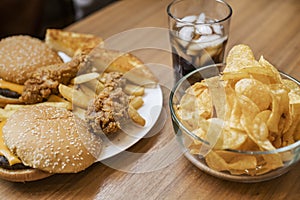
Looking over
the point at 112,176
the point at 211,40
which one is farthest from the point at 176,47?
the point at 112,176

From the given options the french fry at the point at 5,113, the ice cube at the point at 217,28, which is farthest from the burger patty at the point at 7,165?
the ice cube at the point at 217,28

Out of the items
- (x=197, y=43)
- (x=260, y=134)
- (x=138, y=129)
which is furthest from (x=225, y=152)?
(x=197, y=43)

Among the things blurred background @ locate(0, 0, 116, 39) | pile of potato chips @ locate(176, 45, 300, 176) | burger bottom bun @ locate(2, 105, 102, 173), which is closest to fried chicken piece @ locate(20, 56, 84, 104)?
burger bottom bun @ locate(2, 105, 102, 173)

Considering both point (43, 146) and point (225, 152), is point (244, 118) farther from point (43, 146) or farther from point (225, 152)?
point (43, 146)

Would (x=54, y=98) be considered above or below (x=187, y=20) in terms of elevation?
below

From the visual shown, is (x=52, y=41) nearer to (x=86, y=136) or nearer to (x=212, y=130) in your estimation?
(x=86, y=136)

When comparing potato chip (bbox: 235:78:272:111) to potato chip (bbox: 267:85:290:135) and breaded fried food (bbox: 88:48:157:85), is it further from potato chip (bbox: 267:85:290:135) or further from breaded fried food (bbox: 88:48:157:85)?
breaded fried food (bbox: 88:48:157:85)

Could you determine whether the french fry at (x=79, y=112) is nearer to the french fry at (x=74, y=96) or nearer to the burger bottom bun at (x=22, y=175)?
the french fry at (x=74, y=96)
